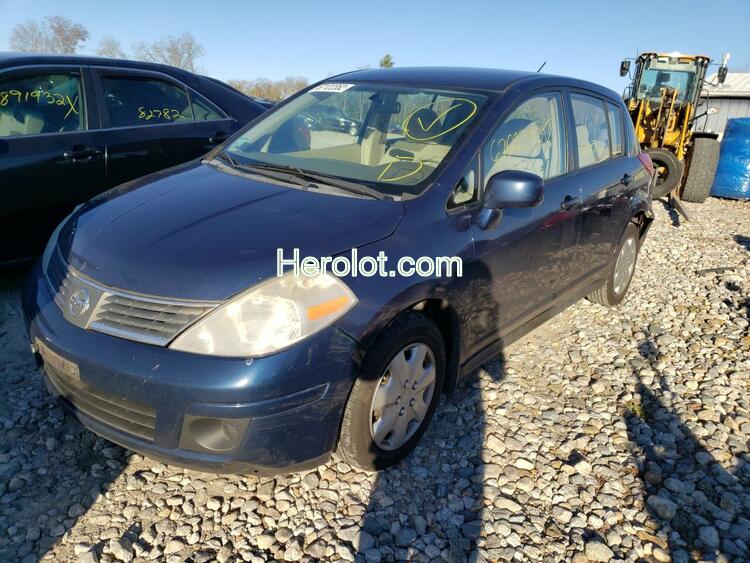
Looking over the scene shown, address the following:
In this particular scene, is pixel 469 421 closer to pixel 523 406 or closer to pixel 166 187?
pixel 523 406

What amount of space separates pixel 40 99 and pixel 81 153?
1.46ft

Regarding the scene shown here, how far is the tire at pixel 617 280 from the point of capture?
4211 mm

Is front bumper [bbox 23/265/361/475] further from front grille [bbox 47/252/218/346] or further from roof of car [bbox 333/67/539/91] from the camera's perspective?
roof of car [bbox 333/67/539/91]

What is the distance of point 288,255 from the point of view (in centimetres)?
203

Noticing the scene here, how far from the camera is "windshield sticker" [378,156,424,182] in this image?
260 centimetres

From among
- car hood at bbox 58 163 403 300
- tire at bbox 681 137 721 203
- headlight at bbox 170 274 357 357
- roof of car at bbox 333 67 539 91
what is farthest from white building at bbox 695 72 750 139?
headlight at bbox 170 274 357 357

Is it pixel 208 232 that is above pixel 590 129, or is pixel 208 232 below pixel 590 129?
below

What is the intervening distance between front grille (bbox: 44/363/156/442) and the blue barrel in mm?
10635

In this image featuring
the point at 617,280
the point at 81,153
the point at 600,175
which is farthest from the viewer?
the point at 617,280

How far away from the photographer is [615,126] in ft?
13.3

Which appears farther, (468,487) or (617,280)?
(617,280)

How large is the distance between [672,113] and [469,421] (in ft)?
27.1

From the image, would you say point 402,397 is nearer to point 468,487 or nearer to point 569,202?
point 468,487

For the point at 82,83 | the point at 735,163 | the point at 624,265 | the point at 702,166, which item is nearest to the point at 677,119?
the point at 702,166
